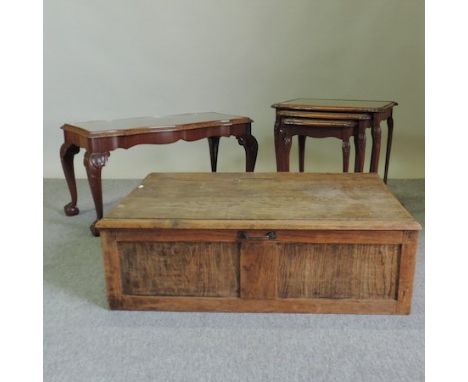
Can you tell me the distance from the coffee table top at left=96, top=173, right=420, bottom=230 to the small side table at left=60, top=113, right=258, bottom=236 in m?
0.39

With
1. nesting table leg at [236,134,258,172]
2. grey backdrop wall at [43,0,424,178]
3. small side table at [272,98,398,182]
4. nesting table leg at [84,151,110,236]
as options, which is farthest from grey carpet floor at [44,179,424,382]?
grey backdrop wall at [43,0,424,178]

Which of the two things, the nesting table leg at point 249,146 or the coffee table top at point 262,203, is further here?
the nesting table leg at point 249,146

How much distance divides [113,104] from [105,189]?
69 cm

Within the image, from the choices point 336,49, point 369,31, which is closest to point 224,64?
point 336,49

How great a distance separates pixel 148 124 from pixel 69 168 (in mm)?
557

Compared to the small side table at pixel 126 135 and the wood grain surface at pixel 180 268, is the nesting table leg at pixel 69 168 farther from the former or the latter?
the wood grain surface at pixel 180 268

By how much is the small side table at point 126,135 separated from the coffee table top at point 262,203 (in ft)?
1.27

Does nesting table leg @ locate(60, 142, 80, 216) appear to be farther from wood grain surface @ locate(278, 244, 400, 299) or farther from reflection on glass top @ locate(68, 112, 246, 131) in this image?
wood grain surface @ locate(278, 244, 400, 299)

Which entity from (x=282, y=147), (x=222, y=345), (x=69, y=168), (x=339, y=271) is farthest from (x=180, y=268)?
(x=69, y=168)

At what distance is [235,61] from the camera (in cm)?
347

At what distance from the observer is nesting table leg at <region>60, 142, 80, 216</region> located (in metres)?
2.56

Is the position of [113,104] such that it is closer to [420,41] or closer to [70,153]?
[70,153]

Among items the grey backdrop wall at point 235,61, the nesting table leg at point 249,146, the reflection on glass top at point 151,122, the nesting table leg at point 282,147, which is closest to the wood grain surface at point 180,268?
the reflection on glass top at point 151,122

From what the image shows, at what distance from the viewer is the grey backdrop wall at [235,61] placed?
10.9 feet
